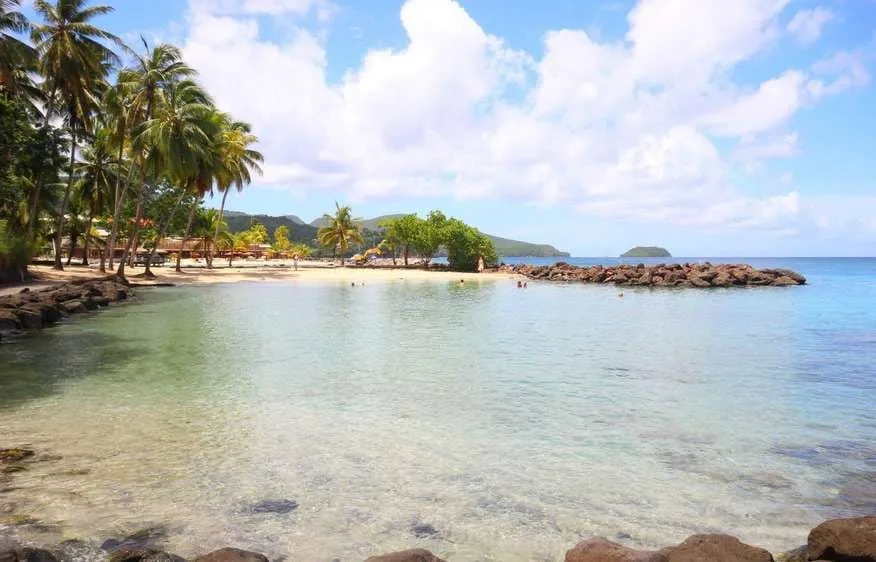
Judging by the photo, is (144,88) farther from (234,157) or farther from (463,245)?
(463,245)

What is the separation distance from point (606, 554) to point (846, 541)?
1.80m

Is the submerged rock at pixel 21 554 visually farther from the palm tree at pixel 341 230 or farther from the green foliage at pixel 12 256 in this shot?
the palm tree at pixel 341 230

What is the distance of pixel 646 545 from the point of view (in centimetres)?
541

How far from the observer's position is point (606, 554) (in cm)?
447

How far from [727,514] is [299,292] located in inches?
1429

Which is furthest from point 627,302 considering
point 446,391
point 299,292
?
point 446,391

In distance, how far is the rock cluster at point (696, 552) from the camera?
4.38m

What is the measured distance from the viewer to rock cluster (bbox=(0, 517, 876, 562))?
14.4 feet

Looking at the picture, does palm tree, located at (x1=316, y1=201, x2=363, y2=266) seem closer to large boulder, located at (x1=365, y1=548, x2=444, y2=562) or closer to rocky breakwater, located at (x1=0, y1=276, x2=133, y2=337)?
rocky breakwater, located at (x1=0, y1=276, x2=133, y2=337)

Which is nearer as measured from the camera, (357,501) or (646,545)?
(646,545)

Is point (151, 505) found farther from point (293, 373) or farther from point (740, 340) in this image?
point (740, 340)

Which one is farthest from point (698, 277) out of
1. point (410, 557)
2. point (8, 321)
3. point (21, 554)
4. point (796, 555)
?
point (21, 554)

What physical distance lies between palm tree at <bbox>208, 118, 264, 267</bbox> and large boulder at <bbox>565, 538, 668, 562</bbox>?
1928 inches

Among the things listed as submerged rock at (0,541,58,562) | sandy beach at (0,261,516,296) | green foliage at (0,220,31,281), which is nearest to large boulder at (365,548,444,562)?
submerged rock at (0,541,58,562)
